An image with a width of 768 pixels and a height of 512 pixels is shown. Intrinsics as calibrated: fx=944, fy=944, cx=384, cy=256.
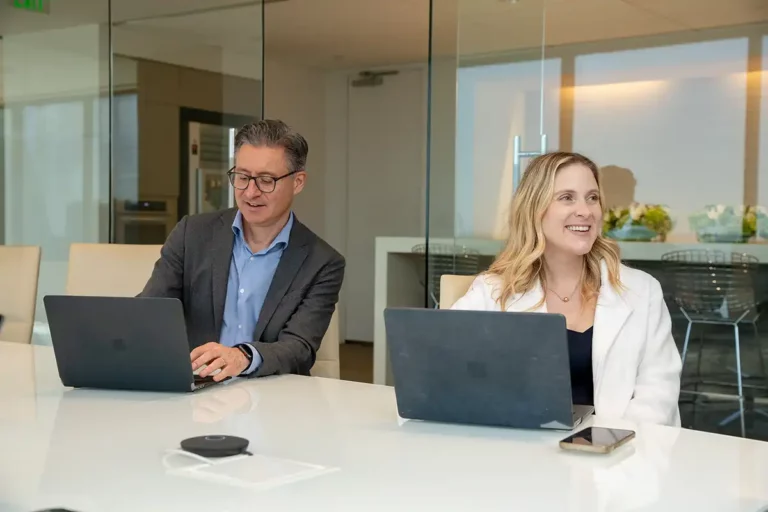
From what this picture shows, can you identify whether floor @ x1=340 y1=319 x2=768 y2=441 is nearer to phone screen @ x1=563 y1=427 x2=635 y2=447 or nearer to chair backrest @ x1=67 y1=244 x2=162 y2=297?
chair backrest @ x1=67 y1=244 x2=162 y2=297

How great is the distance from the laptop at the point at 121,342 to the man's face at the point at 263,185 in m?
0.67

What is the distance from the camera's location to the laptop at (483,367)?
4.97 feet

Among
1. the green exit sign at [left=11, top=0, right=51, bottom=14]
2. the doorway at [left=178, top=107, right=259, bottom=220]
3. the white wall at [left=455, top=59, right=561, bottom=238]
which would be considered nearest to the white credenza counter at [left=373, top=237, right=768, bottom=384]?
the white wall at [left=455, top=59, right=561, bottom=238]

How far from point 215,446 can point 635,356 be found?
3.59 ft

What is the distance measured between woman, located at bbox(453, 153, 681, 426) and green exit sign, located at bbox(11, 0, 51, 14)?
4.24 metres

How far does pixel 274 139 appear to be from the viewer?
2.56 m

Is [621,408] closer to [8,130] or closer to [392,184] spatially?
[8,130]

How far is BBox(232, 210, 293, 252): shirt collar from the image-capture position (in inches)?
100

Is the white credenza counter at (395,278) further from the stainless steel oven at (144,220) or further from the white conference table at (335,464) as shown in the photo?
the white conference table at (335,464)

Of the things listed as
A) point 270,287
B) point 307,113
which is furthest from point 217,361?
point 307,113

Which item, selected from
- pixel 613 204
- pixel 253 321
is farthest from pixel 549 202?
pixel 613 204

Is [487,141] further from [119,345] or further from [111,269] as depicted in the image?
[119,345]

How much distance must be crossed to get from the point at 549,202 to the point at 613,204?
3794 mm

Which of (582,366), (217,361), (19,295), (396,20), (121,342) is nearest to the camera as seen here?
(121,342)
